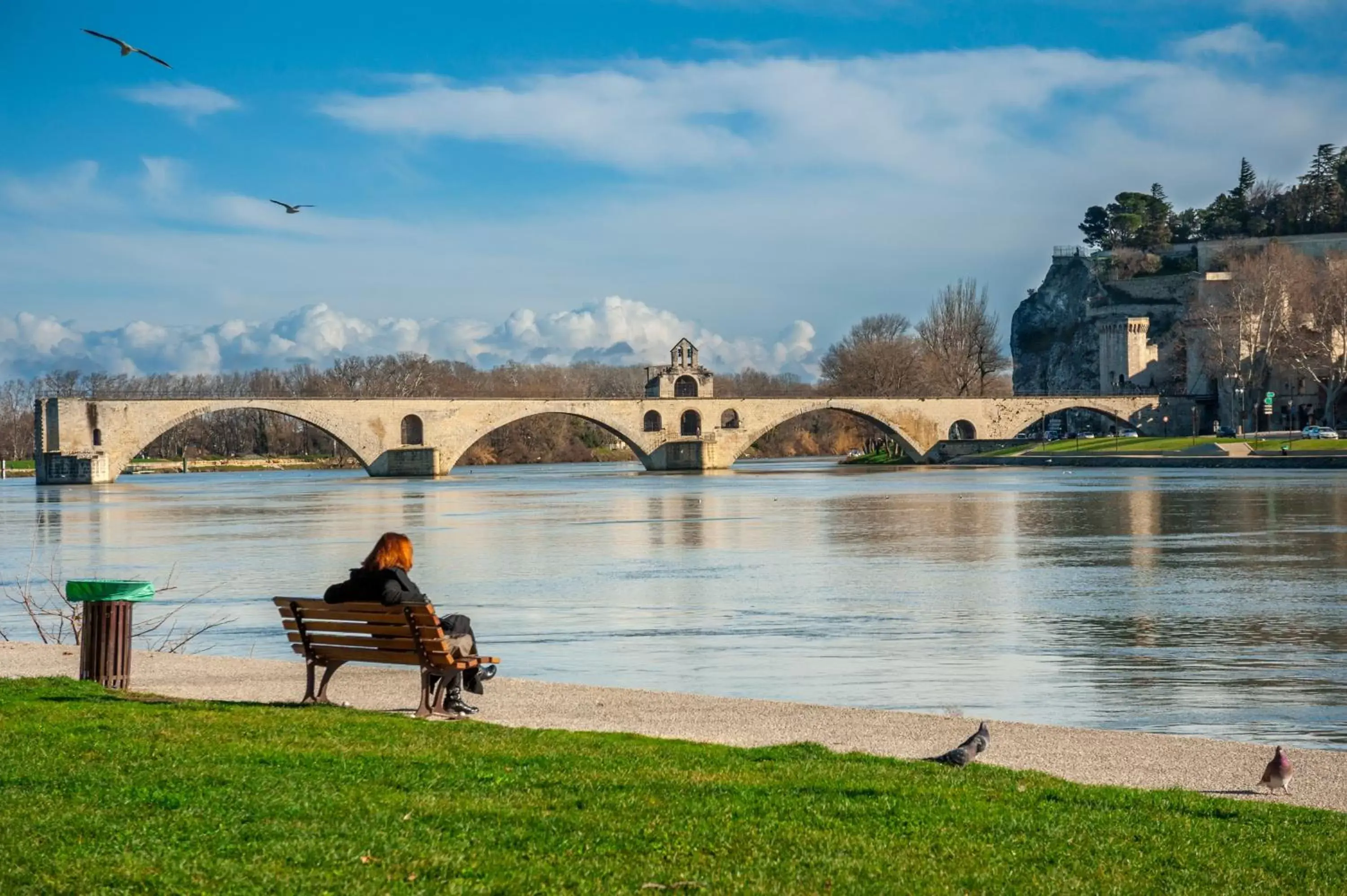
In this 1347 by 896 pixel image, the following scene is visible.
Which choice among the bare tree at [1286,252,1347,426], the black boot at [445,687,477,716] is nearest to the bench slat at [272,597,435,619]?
the black boot at [445,687,477,716]

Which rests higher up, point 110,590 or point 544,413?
point 544,413

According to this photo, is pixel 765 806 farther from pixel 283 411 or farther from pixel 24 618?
pixel 283 411

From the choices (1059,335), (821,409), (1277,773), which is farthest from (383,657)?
(1059,335)

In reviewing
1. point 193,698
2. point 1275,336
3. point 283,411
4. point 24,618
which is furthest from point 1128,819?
point 1275,336

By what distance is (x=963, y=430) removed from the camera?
293ft

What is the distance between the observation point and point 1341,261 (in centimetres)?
7956

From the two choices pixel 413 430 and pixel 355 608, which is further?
pixel 413 430

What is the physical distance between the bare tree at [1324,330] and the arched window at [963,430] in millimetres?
18116

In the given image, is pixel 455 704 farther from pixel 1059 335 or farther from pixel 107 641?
pixel 1059 335

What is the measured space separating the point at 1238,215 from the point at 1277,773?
109826 millimetres

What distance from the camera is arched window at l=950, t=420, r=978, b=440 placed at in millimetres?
87875

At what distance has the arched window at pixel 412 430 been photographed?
73250mm

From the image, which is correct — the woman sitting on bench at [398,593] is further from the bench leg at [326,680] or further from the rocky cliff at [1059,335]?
the rocky cliff at [1059,335]

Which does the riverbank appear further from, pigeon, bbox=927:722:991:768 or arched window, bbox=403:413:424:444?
pigeon, bbox=927:722:991:768
